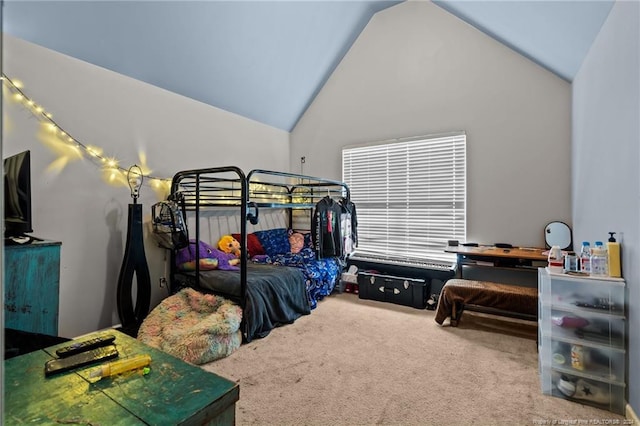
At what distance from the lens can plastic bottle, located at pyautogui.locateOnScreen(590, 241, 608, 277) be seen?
1950 millimetres

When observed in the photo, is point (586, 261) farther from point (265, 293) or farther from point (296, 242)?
point (296, 242)

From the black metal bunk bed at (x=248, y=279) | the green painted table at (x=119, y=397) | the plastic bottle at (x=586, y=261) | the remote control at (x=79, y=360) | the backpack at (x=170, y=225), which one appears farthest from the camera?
the backpack at (x=170, y=225)

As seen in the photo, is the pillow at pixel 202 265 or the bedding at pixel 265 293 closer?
the bedding at pixel 265 293

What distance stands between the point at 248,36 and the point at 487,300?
3654 mm

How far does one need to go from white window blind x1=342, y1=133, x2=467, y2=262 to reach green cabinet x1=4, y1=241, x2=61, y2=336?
347 centimetres

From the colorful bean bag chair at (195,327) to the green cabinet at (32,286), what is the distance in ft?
2.39

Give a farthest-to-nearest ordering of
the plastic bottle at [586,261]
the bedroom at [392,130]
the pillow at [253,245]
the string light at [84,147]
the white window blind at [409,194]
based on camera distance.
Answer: the pillow at [253,245]
the white window blind at [409,194]
the string light at [84,147]
the bedroom at [392,130]
the plastic bottle at [586,261]

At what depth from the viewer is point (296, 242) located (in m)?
4.57

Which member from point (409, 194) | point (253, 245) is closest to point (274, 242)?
point (253, 245)

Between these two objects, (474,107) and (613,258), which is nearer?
(613,258)

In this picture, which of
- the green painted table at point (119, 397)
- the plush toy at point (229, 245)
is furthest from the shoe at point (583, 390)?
the plush toy at point (229, 245)

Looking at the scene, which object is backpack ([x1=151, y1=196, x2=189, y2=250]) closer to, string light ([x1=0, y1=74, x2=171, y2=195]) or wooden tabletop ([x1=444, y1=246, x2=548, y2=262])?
string light ([x1=0, y1=74, x2=171, y2=195])

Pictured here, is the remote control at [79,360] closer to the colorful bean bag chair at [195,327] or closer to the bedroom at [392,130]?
the colorful bean bag chair at [195,327]

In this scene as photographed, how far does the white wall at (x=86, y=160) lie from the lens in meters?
2.52
